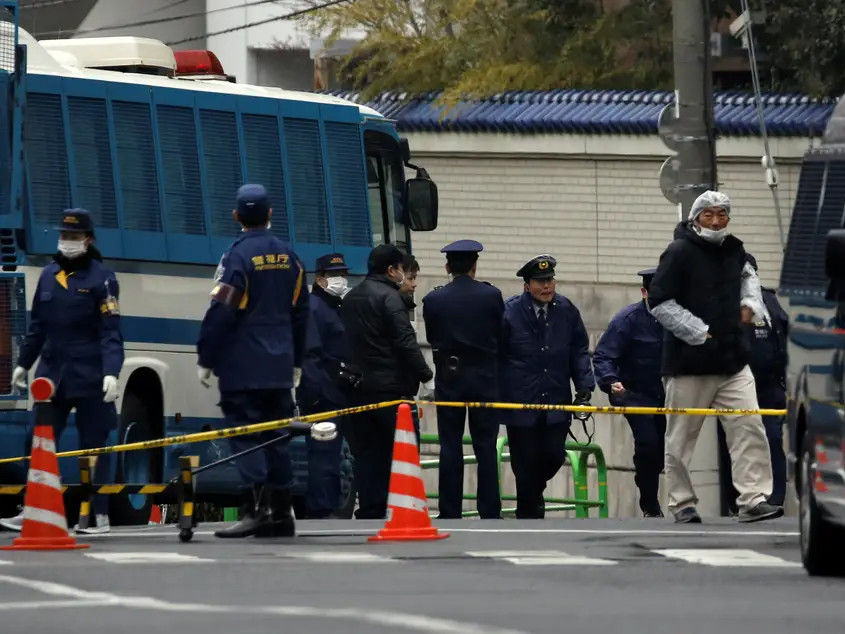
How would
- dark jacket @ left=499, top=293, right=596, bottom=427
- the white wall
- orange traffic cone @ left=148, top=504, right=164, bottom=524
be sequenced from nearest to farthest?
dark jacket @ left=499, top=293, right=596, bottom=427, orange traffic cone @ left=148, top=504, right=164, bottom=524, the white wall

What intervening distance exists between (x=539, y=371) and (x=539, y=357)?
0.31ft

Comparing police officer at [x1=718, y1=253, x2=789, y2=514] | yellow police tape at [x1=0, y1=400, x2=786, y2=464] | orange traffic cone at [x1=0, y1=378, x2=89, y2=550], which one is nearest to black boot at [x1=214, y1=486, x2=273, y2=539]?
yellow police tape at [x1=0, y1=400, x2=786, y2=464]

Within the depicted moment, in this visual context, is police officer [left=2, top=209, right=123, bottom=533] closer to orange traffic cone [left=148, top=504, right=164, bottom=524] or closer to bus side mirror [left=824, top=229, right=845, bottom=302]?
orange traffic cone [left=148, top=504, right=164, bottom=524]

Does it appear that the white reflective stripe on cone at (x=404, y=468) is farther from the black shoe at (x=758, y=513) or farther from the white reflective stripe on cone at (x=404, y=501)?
the black shoe at (x=758, y=513)

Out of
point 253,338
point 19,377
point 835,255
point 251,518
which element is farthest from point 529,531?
point 835,255

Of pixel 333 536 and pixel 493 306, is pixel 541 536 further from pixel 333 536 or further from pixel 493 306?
pixel 493 306

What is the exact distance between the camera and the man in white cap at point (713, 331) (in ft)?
50.1

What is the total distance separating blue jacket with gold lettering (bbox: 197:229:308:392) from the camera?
1430 cm

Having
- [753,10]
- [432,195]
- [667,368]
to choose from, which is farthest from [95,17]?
[667,368]

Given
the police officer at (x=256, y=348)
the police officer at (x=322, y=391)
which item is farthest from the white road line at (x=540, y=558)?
the police officer at (x=322, y=391)

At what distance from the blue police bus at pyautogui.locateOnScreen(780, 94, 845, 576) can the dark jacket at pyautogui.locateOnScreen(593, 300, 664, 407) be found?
236 inches

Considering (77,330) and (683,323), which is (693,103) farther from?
(77,330)

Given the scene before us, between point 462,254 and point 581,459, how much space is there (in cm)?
331

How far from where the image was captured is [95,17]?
4819cm
